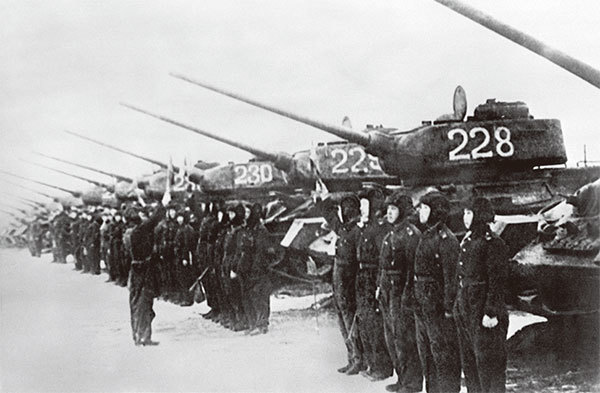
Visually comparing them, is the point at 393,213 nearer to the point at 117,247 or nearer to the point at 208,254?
the point at 208,254

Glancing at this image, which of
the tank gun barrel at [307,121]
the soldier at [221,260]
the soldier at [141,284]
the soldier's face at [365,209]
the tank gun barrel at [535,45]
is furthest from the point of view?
the soldier at [221,260]

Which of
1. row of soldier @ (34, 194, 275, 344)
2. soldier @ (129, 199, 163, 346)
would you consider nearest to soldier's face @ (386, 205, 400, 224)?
row of soldier @ (34, 194, 275, 344)

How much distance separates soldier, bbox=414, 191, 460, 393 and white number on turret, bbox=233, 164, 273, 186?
7.18 m

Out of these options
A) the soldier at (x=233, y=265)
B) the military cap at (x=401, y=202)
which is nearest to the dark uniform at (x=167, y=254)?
the soldier at (x=233, y=265)

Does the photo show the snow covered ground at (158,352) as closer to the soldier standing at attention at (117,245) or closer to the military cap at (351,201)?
the military cap at (351,201)

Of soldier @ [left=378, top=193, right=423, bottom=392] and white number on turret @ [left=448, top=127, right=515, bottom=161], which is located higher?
white number on turret @ [left=448, top=127, right=515, bottom=161]

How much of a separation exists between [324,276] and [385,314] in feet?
9.66

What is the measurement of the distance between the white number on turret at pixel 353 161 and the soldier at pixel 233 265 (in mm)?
1981

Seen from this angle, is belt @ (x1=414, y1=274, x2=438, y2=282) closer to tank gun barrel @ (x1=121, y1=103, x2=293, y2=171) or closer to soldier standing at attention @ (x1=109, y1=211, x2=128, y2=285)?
tank gun barrel @ (x1=121, y1=103, x2=293, y2=171)

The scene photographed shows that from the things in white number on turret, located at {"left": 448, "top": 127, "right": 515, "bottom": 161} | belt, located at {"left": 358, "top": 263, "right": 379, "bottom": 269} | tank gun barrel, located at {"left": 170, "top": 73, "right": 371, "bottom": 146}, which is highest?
tank gun barrel, located at {"left": 170, "top": 73, "right": 371, "bottom": 146}

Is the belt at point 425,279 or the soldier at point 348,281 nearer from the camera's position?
the belt at point 425,279

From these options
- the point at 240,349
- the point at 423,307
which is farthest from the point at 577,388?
the point at 240,349

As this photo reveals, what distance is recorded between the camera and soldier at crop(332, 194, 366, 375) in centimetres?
719

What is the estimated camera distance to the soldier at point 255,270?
9516mm
